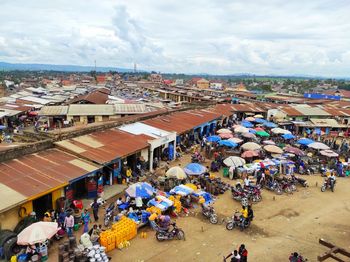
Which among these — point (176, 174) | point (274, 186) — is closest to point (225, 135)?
point (274, 186)

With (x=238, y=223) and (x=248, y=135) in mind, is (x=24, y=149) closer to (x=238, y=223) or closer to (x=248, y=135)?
(x=238, y=223)

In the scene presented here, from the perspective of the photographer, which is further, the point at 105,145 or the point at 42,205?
the point at 105,145

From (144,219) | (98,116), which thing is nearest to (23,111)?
(98,116)

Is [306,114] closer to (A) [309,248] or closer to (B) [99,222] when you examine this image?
(A) [309,248]

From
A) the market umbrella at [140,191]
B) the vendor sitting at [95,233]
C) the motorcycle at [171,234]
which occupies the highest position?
the market umbrella at [140,191]

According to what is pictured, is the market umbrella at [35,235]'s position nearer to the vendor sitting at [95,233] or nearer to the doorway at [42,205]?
the vendor sitting at [95,233]

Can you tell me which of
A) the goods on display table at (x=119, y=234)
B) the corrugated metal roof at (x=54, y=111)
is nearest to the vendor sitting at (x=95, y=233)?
the goods on display table at (x=119, y=234)

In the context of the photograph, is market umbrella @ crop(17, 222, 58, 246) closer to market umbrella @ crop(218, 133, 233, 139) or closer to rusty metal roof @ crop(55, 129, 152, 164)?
rusty metal roof @ crop(55, 129, 152, 164)
